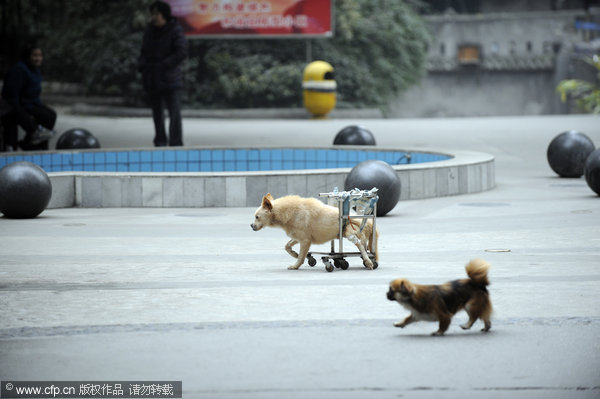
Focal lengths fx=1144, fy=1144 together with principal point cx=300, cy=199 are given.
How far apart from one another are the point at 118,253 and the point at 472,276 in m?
4.54

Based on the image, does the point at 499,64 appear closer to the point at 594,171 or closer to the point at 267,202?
the point at 594,171

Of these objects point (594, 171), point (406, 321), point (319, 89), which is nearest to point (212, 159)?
point (594, 171)

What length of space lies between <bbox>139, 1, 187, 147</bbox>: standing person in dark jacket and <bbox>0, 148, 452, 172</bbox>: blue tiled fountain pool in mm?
686

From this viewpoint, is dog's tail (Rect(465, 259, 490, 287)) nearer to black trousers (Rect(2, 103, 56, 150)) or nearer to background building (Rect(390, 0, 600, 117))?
black trousers (Rect(2, 103, 56, 150))

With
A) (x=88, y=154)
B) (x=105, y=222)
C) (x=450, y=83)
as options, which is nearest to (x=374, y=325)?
(x=105, y=222)

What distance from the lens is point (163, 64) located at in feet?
63.6

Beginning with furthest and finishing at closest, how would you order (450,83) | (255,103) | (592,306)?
(450,83) → (255,103) → (592,306)

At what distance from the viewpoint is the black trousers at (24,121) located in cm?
1970

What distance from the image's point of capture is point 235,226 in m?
12.5

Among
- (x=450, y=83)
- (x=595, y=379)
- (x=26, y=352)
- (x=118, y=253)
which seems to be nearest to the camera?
(x=595, y=379)

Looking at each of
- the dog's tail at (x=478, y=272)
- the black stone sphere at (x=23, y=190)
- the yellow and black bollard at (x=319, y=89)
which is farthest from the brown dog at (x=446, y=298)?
the yellow and black bollard at (x=319, y=89)

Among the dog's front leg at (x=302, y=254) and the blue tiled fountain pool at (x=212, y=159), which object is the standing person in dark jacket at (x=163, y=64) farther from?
the dog's front leg at (x=302, y=254)

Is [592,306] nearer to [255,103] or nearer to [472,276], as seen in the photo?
[472,276]

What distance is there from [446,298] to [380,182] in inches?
258
